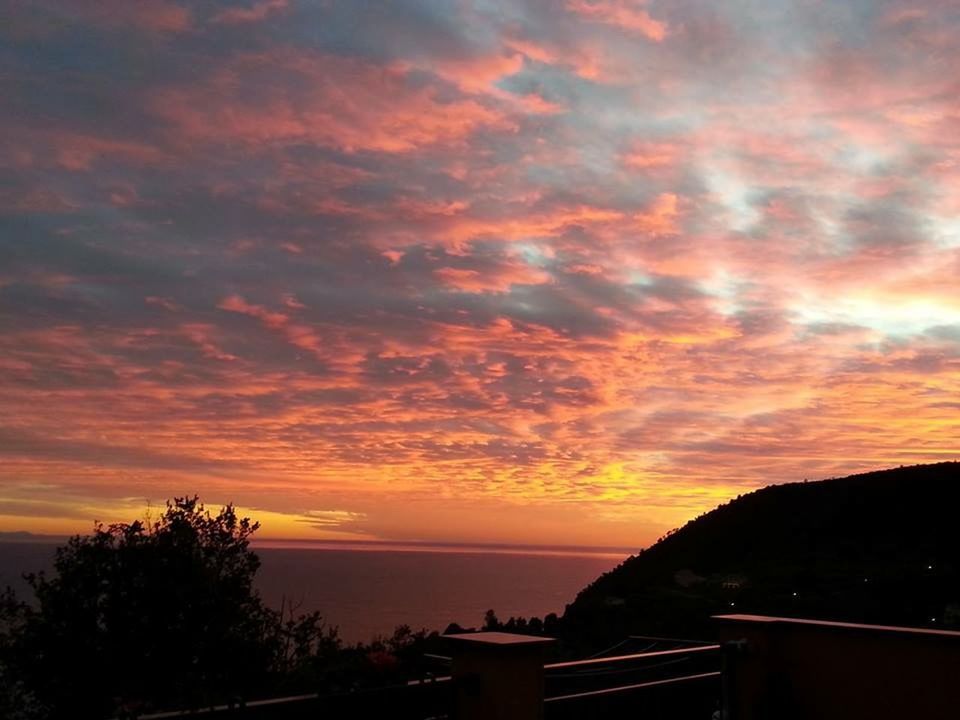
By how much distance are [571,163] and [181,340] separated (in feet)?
35.5

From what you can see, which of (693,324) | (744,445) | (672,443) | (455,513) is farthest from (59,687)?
(455,513)

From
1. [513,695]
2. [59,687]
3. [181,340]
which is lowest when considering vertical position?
[59,687]

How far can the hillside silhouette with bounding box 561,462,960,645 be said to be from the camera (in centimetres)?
2409

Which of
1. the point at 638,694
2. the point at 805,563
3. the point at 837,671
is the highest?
the point at 805,563

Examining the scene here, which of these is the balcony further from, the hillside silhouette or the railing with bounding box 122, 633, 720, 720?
the hillside silhouette

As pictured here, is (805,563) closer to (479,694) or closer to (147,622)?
(147,622)

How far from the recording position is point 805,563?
3253 centimetres

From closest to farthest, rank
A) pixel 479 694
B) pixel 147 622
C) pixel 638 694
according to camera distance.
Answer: pixel 479 694 → pixel 638 694 → pixel 147 622

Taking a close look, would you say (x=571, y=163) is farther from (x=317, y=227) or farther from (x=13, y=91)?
(x=13, y=91)

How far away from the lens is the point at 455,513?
150ft

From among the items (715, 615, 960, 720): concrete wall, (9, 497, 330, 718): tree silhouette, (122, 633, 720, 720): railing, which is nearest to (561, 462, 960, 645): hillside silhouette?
(9, 497, 330, 718): tree silhouette

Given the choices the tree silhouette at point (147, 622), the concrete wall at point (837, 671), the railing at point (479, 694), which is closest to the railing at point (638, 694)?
the railing at point (479, 694)

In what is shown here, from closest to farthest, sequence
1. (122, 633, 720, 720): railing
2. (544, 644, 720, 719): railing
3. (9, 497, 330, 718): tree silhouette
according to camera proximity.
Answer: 1. (122, 633, 720, 720): railing
2. (544, 644, 720, 719): railing
3. (9, 497, 330, 718): tree silhouette

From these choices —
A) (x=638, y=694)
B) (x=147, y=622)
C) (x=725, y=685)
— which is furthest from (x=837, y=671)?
(x=147, y=622)
